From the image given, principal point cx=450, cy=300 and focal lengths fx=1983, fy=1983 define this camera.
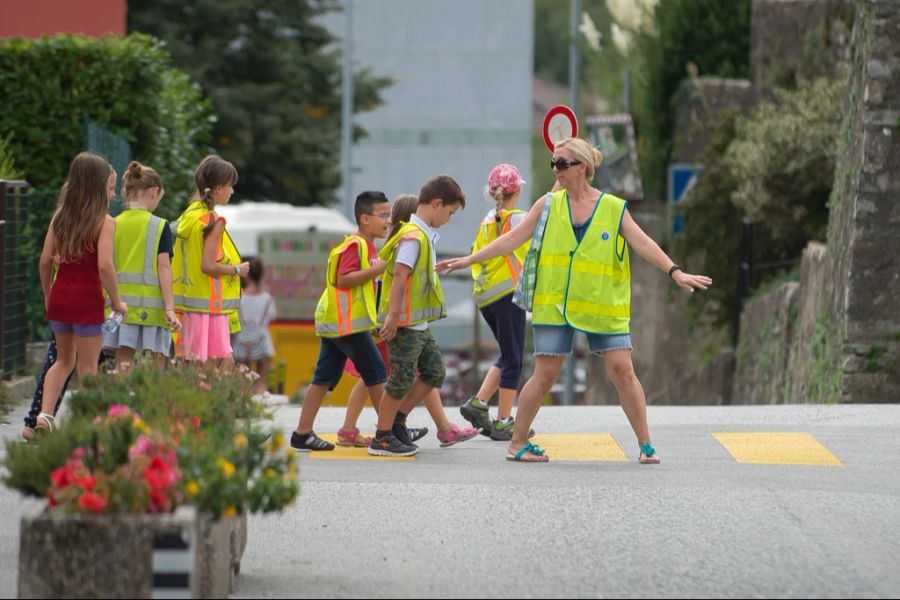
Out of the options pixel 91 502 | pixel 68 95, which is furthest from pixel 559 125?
pixel 91 502

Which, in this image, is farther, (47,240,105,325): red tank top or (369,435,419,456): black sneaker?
(369,435,419,456): black sneaker

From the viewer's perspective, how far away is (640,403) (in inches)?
414

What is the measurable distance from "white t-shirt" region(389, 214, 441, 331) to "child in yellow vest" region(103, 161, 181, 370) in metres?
1.51

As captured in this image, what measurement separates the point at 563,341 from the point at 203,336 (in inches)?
105

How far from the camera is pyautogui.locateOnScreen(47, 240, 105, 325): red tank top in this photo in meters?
10.7

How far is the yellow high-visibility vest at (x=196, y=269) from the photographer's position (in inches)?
470

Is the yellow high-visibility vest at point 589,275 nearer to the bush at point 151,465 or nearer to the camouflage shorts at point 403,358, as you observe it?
the camouflage shorts at point 403,358

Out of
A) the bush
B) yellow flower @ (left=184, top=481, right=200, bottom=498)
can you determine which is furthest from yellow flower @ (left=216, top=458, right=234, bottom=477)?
yellow flower @ (left=184, top=481, right=200, bottom=498)

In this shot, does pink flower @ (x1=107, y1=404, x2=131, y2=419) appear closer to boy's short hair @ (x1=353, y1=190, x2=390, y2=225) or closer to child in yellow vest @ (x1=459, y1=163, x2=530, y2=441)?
boy's short hair @ (x1=353, y1=190, x2=390, y2=225)

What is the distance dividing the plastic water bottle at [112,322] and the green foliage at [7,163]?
4.12 metres

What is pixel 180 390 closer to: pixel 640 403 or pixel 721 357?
pixel 640 403

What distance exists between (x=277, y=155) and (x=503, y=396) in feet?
73.0

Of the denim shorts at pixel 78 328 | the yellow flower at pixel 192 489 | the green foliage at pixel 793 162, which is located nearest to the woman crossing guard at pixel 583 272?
the denim shorts at pixel 78 328

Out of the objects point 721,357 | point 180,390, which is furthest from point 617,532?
point 721,357
